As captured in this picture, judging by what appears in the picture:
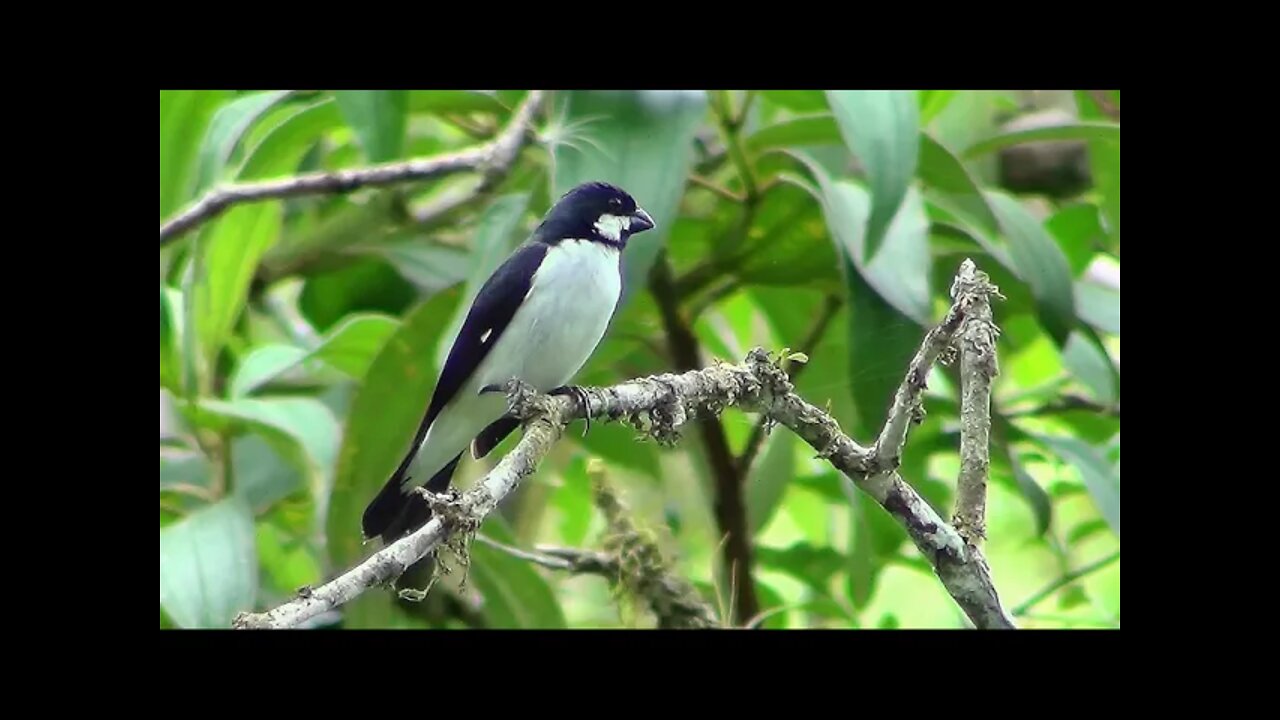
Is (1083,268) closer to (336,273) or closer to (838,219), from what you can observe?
(838,219)

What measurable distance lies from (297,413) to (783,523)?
1743mm

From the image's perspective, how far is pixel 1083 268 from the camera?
323 cm

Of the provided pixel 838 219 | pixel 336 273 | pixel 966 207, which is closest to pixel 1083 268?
pixel 966 207

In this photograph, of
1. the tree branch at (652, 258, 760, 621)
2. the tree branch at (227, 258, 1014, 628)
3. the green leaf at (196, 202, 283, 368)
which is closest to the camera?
the tree branch at (227, 258, 1014, 628)

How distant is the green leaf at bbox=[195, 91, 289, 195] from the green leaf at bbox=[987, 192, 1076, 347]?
1.49 metres

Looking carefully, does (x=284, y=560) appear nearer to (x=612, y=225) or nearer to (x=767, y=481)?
(x=767, y=481)

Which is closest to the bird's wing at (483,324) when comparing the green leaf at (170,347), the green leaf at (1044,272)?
the green leaf at (170,347)

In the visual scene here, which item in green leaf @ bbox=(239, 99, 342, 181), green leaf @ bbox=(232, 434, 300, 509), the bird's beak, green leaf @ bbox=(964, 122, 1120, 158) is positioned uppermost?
green leaf @ bbox=(239, 99, 342, 181)

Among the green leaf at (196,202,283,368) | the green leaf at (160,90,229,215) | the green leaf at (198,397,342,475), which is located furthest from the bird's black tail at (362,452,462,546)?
the green leaf at (160,90,229,215)

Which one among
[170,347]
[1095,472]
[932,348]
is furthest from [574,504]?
[932,348]

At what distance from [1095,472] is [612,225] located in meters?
1.16

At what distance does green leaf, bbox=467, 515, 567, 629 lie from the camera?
9.34ft

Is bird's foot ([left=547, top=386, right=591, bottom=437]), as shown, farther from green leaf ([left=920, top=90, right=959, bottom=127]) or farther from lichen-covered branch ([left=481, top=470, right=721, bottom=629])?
green leaf ([left=920, top=90, right=959, bottom=127])

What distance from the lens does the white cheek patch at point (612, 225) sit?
8.51 feet
